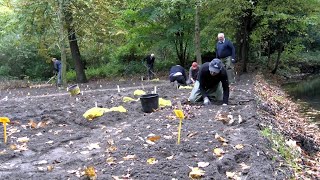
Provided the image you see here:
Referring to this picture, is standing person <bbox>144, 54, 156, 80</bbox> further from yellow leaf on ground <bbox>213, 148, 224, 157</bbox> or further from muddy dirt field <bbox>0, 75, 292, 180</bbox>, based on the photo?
yellow leaf on ground <bbox>213, 148, 224, 157</bbox>

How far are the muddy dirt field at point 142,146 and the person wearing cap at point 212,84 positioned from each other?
0.37 metres

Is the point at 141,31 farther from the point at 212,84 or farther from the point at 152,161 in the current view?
the point at 152,161

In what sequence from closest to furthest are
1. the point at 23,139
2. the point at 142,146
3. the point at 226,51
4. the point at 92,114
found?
the point at 142,146 < the point at 23,139 < the point at 92,114 < the point at 226,51

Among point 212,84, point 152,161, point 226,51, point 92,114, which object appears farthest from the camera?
point 226,51

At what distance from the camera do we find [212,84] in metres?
9.90

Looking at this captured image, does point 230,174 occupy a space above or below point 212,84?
below

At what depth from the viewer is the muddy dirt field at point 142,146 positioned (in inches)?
199

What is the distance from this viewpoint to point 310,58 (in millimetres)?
32312

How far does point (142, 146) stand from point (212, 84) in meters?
4.13

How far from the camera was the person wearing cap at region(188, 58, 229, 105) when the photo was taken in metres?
8.97

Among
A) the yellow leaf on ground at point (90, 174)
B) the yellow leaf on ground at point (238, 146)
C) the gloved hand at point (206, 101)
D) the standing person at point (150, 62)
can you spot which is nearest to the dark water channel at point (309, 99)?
the gloved hand at point (206, 101)

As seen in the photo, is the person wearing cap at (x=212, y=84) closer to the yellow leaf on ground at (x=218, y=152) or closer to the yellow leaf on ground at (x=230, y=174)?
the yellow leaf on ground at (x=218, y=152)

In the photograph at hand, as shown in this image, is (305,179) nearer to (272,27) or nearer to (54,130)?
(54,130)

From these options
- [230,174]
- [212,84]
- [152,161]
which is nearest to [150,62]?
[212,84]
